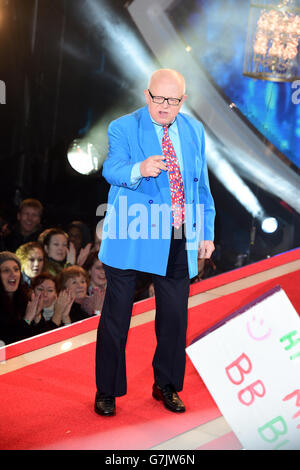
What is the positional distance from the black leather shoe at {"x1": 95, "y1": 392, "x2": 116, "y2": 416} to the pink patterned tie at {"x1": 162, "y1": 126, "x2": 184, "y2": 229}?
0.67m

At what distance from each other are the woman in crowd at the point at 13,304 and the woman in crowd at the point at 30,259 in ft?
0.57

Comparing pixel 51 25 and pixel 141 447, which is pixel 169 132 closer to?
pixel 141 447

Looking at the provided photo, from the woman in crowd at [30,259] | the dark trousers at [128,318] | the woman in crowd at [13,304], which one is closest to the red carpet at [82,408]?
the dark trousers at [128,318]

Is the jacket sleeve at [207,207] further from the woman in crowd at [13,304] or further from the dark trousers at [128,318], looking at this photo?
the woman in crowd at [13,304]

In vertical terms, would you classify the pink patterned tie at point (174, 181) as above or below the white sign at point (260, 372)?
above

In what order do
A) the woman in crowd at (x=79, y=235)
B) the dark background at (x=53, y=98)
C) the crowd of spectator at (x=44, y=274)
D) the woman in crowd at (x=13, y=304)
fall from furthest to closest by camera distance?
the woman in crowd at (x=79, y=235) < the dark background at (x=53, y=98) < the crowd of spectator at (x=44, y=274) < the woman in crowd at (x=13, y=304)

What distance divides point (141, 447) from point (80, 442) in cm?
20

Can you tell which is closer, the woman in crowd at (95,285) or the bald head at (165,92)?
the bald head at (165,92)

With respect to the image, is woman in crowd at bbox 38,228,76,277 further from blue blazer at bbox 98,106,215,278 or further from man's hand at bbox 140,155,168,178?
man's hand at bbox 140,155,168,178

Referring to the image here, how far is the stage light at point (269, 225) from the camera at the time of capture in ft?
Answer: 17.0

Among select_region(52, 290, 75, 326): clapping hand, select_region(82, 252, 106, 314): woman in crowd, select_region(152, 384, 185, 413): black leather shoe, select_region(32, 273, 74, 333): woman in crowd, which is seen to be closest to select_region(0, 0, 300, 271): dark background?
select_region(82, 252, 106, 314): woman in crowd

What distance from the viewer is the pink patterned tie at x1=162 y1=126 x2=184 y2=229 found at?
2199mm

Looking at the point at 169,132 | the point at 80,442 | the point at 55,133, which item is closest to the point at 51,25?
the point at 55,133

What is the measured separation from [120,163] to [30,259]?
1857mm
